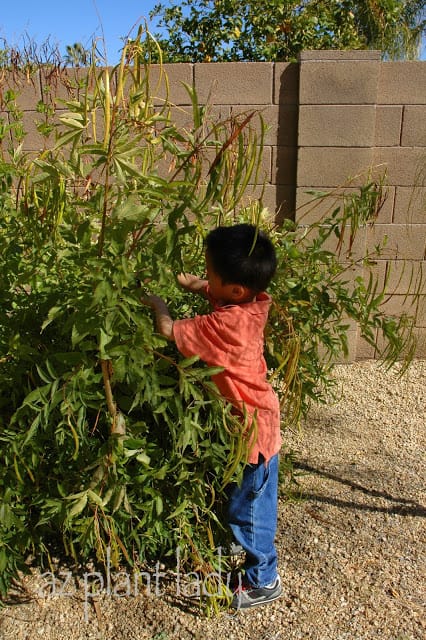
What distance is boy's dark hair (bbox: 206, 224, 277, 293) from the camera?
1696mm

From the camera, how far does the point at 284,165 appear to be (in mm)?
4066

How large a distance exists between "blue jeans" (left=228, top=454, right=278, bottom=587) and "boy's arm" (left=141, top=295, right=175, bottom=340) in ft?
1.76

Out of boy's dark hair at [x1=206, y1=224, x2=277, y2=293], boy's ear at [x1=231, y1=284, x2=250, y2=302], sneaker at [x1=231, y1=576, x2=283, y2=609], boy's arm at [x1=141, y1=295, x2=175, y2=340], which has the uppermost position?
boy's dark hair at [x1=206, y1=224, x2=277, y2=293]

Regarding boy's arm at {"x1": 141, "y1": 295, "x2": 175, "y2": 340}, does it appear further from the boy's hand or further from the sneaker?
the sneaker

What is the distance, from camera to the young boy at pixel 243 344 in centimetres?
171

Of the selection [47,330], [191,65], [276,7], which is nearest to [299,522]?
[47,330]

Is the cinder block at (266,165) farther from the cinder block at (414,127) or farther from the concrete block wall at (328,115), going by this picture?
the cinder block at (414,127)

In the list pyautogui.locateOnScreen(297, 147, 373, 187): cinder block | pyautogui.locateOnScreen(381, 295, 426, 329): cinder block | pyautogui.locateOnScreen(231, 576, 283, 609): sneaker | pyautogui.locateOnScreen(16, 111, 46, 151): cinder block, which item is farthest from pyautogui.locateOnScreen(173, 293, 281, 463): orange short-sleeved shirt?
pyautogui.locateOnScreen(16, 111, 46, 151): cinder block

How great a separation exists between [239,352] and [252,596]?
2.99 ft

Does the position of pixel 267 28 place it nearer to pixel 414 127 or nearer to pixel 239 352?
pixel 414 127

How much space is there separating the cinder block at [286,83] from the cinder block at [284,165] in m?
0.30

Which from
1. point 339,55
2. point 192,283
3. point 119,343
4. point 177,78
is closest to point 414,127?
point 339,55

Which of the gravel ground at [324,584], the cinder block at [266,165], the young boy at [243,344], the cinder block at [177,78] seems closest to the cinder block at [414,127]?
the cinder block at [266,165]

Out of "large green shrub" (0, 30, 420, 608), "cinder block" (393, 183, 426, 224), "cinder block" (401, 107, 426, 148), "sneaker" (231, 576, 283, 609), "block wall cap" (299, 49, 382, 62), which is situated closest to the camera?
"large green shrub" (0, 30, 420, 608)
